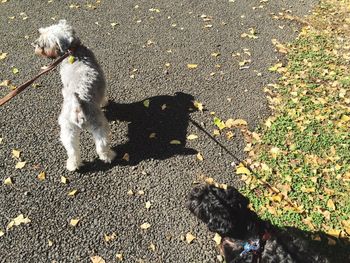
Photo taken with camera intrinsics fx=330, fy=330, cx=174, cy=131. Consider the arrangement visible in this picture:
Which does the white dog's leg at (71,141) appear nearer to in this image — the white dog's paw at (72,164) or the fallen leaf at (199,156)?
the white dog's paw at (72,164)

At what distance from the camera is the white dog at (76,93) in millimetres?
4773

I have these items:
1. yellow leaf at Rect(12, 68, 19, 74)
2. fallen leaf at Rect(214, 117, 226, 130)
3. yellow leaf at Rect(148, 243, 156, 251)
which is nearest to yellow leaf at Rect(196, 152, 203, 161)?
fallen leaf at Rect(214, 117, 226, 130)

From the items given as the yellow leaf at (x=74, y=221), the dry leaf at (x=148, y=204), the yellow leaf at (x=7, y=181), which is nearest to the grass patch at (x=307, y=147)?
the dry leaf at (x=148, y=204)

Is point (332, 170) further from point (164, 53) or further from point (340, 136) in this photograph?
Result: point (164, 53)

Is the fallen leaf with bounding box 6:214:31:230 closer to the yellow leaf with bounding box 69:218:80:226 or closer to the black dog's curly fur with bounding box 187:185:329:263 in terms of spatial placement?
the yellow leaf with bounding box 69:218:80:226

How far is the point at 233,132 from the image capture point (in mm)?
6141

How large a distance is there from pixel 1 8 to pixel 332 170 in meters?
9.13

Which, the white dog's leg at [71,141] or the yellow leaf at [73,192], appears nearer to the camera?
the white dog's leg at [71,141]

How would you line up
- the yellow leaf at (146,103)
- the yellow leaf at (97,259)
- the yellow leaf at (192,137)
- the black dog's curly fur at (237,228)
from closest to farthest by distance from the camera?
the black dog's curly fur at (237,228)
the yellow leaf at (97,259)
the yellow leaf at (192,137)
the yellow leaf at (146,103)

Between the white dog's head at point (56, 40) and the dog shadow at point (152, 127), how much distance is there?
59.4 inches

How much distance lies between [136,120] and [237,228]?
3037mm

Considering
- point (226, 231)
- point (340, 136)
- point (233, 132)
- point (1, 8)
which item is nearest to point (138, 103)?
point (233, 132)

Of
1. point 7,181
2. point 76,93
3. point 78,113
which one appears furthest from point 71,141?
point 7,181

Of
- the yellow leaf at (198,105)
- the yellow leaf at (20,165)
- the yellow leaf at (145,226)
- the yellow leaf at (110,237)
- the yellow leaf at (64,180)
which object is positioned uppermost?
the yellow leaf at (20,165)
